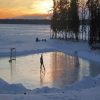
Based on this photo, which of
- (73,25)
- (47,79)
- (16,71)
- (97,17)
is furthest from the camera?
(73,25)

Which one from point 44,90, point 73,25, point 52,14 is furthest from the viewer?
point 52,14

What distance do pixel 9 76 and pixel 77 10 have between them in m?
66.7

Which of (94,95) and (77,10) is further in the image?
(77,10)

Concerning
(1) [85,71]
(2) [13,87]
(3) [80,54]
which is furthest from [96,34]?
(2) [13,87]

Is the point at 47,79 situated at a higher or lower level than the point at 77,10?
lower

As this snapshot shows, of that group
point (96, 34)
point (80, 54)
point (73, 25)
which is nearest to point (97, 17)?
point (96, 34)

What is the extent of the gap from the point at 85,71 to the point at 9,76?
6.87 meters

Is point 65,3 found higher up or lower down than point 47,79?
higher up

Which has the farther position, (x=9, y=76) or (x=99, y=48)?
(x=99, y=48)

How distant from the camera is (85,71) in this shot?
1241 inches

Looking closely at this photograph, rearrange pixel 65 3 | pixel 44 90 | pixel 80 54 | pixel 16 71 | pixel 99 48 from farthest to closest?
pixel 65 3, pixel 99 48, pixel 80 54, pixel 16 71, pixel 44 90

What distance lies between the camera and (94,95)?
15.5m

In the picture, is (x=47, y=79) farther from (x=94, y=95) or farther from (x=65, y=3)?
(x=65, y=3)

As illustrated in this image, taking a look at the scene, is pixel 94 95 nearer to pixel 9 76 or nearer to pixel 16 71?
pixel 9 76
